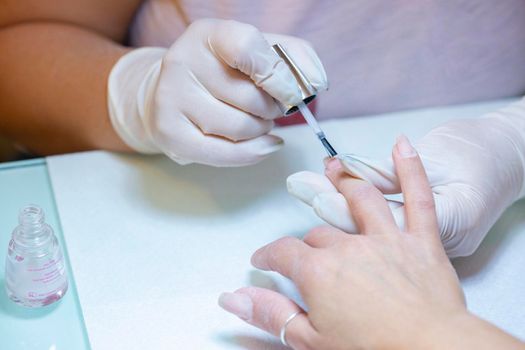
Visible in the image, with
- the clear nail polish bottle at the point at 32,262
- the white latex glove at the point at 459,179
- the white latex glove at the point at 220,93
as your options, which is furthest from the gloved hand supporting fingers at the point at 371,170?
the clear nail polish bottle at the point at 32,262

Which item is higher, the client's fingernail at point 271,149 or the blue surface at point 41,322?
the client's fingernail at point 271,149

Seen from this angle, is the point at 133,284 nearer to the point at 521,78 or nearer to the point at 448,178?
the point at 448,178

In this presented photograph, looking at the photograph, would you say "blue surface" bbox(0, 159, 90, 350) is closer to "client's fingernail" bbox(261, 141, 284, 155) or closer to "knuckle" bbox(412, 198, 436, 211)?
"client's fingernail" bbox(261, 141, 284, 155)

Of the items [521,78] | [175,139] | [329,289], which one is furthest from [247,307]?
[521,78]

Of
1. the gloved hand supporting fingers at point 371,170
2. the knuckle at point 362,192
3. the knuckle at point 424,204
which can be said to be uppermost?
the gloved hand supporting fingers at point 371,170

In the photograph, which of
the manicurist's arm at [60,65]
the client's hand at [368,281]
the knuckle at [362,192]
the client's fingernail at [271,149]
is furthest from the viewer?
the manicurist's arm at [60,65]

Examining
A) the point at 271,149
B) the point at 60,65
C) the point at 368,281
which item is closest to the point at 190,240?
the point at 271,149

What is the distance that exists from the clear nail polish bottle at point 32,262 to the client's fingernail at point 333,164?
329 millimetres

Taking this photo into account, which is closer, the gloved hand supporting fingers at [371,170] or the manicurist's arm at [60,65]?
the gloved hand supporting fingers at [371,170]

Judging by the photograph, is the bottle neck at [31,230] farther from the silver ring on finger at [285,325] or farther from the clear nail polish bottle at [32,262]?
the silver ring on finger at [285,325]

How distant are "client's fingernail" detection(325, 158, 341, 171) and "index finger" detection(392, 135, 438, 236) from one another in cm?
7

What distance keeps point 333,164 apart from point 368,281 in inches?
7.4

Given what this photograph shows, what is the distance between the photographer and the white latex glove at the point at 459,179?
706 millimetres

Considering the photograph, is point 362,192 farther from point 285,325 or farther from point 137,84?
point 137,84
